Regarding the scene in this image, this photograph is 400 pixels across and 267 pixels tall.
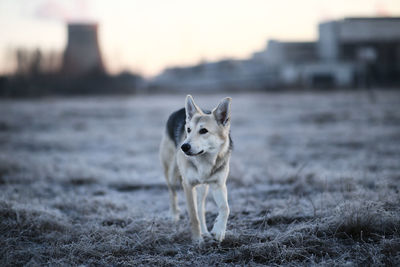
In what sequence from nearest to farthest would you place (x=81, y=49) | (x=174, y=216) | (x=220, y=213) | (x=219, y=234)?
(x=219, y=234) → (x=220, y=213) → (x=174, y=216) → (x=81, y=49)

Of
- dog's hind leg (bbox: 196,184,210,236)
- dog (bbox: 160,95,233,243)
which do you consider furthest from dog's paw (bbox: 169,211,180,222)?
dog (bbox: 160,95,233,243)

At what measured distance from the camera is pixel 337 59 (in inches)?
1893

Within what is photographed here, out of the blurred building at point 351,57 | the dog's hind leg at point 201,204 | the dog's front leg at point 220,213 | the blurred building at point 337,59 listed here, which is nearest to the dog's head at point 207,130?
the dog's front leg at point 220,213

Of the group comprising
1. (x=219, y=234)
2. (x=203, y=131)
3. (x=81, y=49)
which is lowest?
(x=219, y=234)


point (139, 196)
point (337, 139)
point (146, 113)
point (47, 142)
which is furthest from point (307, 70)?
point (139, 196)

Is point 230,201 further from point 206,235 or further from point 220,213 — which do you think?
point 220,213

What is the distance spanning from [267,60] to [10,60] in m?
40.9

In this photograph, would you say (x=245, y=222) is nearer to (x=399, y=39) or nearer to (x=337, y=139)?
(x=337, y=139)

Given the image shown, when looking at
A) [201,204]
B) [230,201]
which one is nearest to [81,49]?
[230,201]

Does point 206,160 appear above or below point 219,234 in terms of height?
above

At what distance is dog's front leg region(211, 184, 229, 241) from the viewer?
363 centimetres

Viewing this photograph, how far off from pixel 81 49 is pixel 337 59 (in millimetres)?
39416

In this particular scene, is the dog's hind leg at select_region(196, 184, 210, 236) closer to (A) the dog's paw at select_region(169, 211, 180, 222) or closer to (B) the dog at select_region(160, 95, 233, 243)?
(B) the dog at select_region(160, 95, 233, 243)

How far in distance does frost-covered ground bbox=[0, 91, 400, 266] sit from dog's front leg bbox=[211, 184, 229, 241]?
17 cm
